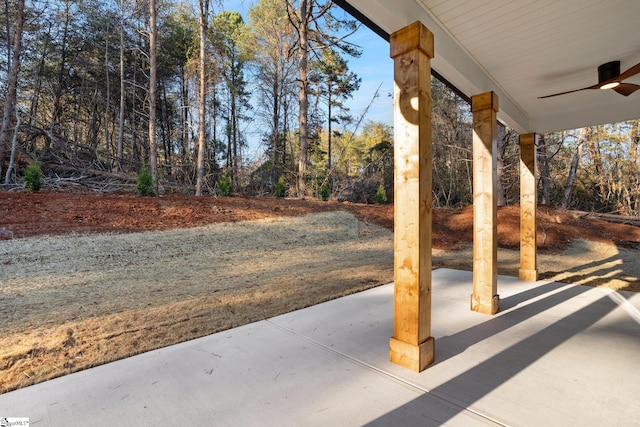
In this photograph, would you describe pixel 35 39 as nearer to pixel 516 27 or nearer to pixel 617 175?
pixel 516 27

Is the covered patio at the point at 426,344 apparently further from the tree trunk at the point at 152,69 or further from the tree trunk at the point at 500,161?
the tree trunk at the point at 152,69

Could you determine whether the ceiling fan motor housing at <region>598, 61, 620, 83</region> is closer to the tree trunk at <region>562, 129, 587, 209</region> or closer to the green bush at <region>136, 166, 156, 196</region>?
the tree trunk at <region>562, 129, 587, 209</region>

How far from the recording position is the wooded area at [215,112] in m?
10.0

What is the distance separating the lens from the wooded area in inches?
395

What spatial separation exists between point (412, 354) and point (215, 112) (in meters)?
18.2

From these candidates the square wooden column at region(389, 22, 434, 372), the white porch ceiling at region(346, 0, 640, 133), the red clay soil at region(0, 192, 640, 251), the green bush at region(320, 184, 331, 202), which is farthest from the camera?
the green bush at region(320, 184, 331, 202)

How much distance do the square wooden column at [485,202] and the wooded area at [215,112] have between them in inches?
245

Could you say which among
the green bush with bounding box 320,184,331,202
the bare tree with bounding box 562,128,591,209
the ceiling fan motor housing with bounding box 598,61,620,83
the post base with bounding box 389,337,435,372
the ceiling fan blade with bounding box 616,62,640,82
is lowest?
the post base with bounding box 389,337,435,372

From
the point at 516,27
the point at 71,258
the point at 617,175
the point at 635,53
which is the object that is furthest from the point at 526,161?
the point at 617,175

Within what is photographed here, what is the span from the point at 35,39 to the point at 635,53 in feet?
58.4

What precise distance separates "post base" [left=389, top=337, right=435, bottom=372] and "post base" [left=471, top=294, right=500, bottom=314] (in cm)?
Answer: 117

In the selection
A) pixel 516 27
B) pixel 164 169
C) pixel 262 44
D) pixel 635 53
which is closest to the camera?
pixel 516 27

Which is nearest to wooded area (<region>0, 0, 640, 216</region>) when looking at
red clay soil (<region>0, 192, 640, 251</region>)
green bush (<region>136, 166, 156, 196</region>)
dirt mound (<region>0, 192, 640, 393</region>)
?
green bush (<region>136, 166, 156, 196</region>)

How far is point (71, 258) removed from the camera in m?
4.71
